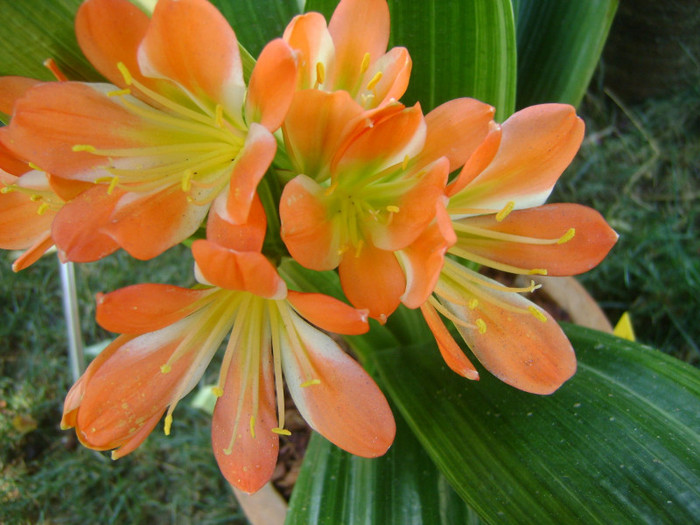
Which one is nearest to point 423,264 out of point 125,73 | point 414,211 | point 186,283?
point 414,211

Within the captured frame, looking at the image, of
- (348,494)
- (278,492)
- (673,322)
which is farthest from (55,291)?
(673,322)

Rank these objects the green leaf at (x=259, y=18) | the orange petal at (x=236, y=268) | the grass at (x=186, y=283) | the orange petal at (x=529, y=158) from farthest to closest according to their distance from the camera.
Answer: the grass at (x=186, y=283) < the green leaf at (x=259, y=18) < the orange petal at (x=529, y=158) < the orange petal at (x=236, y=268)

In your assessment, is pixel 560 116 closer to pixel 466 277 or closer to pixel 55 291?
pixel 466 277

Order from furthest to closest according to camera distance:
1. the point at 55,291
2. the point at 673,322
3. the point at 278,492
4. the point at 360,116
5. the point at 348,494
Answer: the point at 55,291 < the point at 673,322 < the point at 278,492 < the point at 348,494 < the point at 360,116

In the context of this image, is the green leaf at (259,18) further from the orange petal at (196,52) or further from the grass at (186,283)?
the grass at (186,283)

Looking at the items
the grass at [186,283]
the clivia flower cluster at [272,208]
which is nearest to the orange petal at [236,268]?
the clivia flower cluster at [272,208]

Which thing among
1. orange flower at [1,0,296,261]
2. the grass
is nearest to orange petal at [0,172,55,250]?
orange flower at [1,0,296,261]

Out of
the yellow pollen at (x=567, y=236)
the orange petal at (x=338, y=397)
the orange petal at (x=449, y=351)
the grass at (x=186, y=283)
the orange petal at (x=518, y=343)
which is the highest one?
the yellow pollen at (x=567, y=236)

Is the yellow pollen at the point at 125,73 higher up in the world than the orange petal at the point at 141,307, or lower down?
higher up
